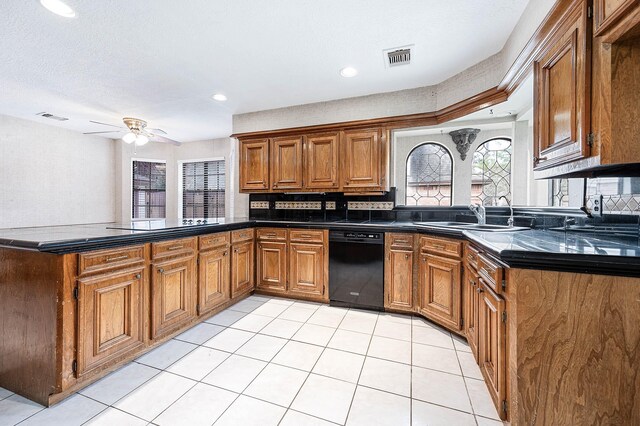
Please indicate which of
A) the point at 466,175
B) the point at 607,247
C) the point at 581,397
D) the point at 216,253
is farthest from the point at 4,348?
the point at 466,175

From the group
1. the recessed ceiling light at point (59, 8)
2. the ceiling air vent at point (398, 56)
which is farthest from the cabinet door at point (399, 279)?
the recessed ceiling light at point (59, 8)

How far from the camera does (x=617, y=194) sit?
5.71 ft

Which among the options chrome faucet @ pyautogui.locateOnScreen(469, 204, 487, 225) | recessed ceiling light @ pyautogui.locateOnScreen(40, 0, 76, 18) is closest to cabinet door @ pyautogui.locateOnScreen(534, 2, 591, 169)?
chrome faucet @ pyautogui.locateOnScreen(469, 204, 487, 225)

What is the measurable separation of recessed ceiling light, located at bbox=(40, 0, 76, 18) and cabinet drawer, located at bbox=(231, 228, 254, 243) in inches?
83.9

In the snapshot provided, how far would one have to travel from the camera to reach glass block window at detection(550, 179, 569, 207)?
2420 millimetres

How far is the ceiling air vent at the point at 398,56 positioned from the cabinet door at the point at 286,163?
1.39m

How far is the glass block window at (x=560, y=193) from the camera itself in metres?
2.42

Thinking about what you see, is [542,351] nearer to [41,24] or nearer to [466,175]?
[466,175]

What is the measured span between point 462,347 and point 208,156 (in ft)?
18.1

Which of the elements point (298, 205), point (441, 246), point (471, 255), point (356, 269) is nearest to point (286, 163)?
point (298, 205)

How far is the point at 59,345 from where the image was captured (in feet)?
5.04

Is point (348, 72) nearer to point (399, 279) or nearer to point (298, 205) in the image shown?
point (298, 205)

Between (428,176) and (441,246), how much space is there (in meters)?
1.62

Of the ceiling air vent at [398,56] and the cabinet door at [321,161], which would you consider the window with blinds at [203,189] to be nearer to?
the cabinet door at [321,161]
